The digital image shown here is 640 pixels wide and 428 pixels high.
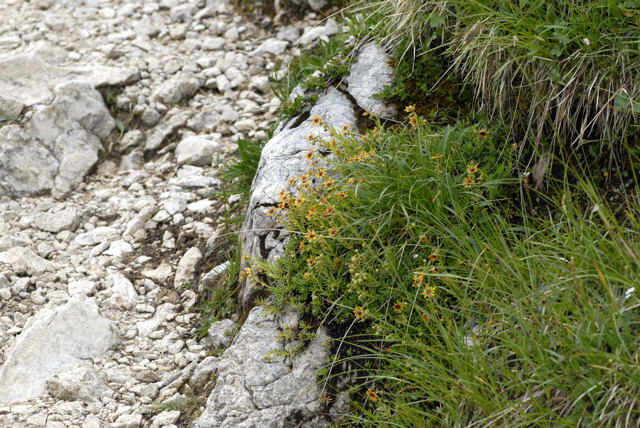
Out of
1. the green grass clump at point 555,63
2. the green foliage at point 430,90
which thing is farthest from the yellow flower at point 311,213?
the green grass clump at point 555,63

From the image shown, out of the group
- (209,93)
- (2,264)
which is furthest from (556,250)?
(209,93)

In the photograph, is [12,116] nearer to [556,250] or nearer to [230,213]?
[230,213]

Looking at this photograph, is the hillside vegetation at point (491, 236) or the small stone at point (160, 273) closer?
the hillside vegetation at point (491, 236)

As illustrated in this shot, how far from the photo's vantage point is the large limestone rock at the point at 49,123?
16.5ft

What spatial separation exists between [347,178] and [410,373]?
1.15 meters

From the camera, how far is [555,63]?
3203 millimetres

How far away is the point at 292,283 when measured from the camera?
3.31 metres

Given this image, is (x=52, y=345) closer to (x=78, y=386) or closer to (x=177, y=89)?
(x=78, y=386)

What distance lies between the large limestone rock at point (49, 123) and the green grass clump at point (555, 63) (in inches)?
121

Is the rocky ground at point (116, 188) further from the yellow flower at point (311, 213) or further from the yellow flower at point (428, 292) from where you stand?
the yellow flower at point (428, 292)

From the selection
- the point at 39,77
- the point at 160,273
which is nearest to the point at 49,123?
the point at 39,77

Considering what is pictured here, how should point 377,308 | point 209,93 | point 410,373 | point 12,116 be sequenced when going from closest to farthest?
point 410,373 → point 377,308 → point 12,116 → point 209,93

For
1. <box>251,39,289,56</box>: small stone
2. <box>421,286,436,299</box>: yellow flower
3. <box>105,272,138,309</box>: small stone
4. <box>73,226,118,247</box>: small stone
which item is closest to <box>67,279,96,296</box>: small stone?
<box>105,272,138,309</box>: small stone

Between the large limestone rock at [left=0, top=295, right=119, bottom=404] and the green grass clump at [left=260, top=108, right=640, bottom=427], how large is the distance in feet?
3.78
